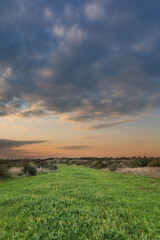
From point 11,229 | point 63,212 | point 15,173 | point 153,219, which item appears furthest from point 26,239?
point 15,173

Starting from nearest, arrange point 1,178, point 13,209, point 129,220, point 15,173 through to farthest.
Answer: point 129,220 < point 13,209 < point 1,178 < point 15,173

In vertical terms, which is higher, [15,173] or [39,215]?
[39,215]

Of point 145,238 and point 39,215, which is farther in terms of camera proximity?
point 39,215

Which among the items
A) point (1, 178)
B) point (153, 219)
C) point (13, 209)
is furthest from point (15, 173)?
point (153, 219)

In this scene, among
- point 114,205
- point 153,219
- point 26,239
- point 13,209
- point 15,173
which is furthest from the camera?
point 15,173

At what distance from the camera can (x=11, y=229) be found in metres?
5.96

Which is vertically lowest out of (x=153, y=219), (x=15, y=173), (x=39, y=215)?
(x=15, y=173)

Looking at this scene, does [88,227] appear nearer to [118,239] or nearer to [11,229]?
[118,239]

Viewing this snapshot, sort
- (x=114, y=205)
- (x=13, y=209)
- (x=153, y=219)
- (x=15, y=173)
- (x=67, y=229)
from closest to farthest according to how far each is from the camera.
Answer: (x=67, y=229) → (x=153, y=219) → (x=13, y=209) → (x=114, y=205) → (x=15, y=173)

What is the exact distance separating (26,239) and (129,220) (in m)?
4.74

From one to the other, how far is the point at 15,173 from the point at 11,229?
3165 cm

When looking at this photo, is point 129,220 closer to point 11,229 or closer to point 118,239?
point 118,239

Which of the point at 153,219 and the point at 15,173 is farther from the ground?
the point at 153,219

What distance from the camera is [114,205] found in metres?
9.01
